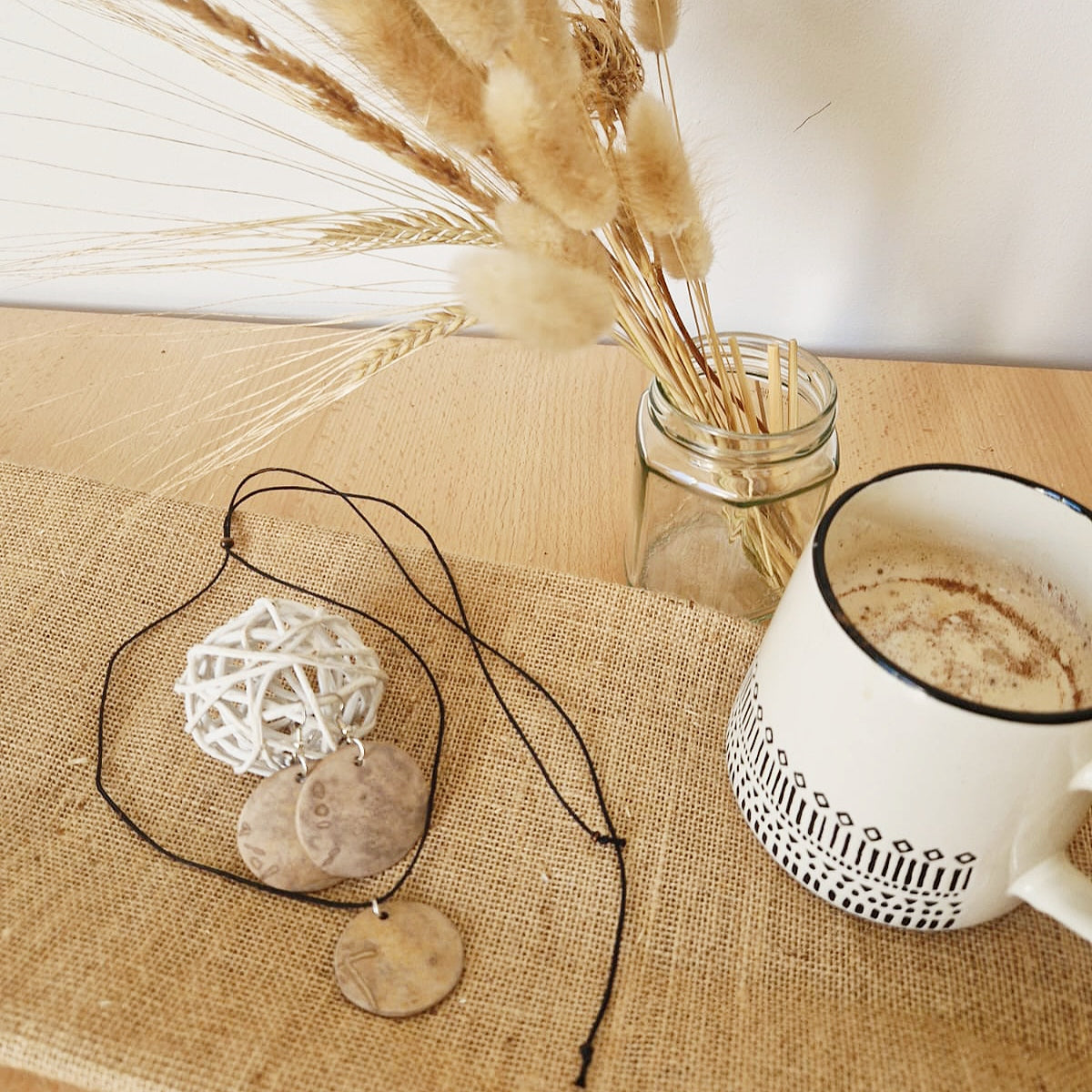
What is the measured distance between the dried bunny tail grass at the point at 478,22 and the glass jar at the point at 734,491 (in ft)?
0.58

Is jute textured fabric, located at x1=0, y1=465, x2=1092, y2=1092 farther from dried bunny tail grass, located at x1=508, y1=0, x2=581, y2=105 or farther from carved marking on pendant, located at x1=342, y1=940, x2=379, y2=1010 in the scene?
dried bunny tail grass, located at x1=508, y1=0, x2=581, y2=105

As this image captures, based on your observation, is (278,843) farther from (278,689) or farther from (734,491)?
Answer: (734,491)

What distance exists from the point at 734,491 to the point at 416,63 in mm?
233

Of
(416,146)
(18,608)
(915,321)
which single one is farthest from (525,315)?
(915,321)

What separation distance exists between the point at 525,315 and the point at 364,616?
228mm

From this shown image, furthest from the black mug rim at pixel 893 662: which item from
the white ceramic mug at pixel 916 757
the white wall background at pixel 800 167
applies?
the white wall background at pixel 800 167

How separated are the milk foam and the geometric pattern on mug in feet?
0.19

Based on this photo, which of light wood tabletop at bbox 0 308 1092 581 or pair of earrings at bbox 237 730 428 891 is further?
light wood tabletop at bbox 0 308 1092 581

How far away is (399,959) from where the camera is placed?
38 centimetres

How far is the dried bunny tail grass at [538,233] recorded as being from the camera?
35 centimetres

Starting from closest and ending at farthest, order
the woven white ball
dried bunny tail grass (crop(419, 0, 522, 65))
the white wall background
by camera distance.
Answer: dried bunny tail grass (crop(419, 0, 522, 65)) → the woven white ball → the white wall background

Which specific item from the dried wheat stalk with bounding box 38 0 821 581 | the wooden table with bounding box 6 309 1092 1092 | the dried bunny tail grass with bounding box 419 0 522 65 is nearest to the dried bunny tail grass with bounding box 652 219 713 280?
the dried wheat stalk with bounding box 38 0 821 581

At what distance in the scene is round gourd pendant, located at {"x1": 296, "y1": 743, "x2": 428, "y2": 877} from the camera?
392 millimetres

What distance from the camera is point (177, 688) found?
0.41 m
